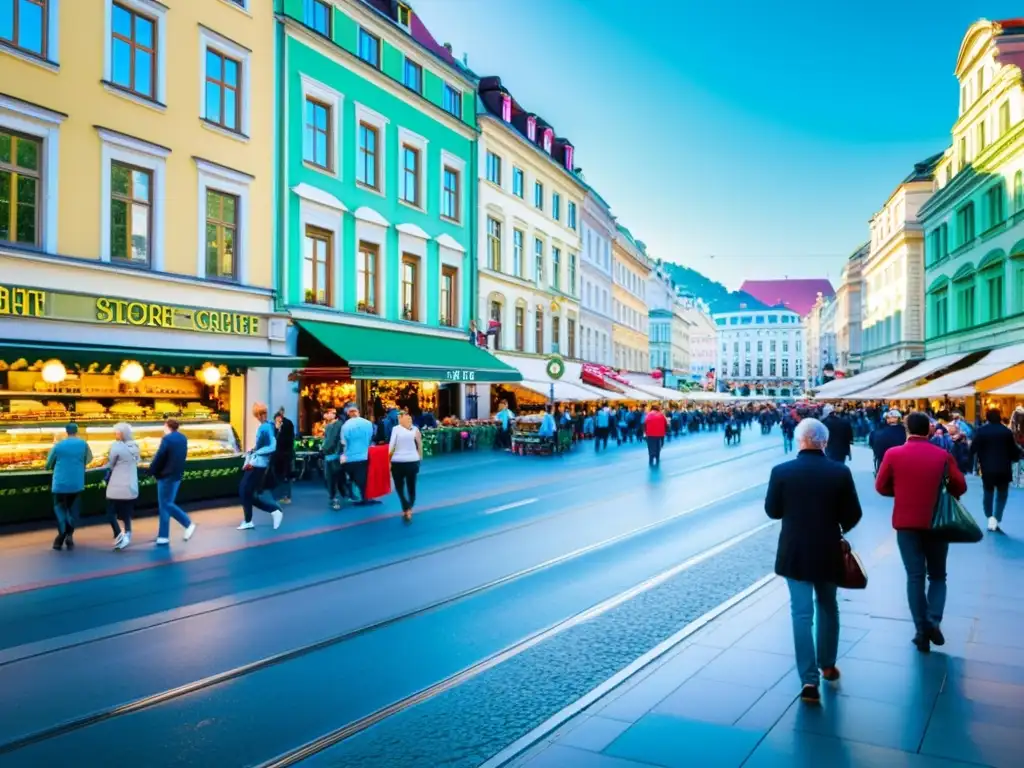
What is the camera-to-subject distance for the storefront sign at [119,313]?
1503 cm

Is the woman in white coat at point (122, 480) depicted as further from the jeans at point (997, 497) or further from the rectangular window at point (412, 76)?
the rectangular window at point (412, 76)

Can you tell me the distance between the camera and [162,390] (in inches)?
714

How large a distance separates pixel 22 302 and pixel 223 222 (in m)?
5.94

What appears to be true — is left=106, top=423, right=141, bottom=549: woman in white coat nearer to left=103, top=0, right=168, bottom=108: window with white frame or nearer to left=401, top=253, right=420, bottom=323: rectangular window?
left=103, top=0, right=168, bottom=108: window with white frame

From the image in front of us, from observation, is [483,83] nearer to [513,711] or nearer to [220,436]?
[220,436]

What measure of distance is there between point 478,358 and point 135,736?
81.8ft

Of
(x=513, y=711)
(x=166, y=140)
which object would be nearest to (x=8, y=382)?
(x=166, y=140)

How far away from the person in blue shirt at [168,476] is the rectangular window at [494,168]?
24294 millimetres

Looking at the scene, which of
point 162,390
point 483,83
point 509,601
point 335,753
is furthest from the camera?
point 483,83

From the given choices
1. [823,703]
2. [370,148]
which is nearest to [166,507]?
[823,703]

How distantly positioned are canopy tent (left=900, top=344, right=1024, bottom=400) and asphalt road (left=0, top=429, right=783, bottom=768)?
18443 millimetres

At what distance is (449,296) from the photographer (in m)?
30.7

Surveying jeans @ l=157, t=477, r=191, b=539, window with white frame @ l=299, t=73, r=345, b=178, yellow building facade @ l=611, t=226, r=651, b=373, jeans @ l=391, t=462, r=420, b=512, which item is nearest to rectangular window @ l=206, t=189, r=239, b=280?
window with white frame @ l=299, t=73, r=345, b=178

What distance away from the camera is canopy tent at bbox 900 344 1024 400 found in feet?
89.3
